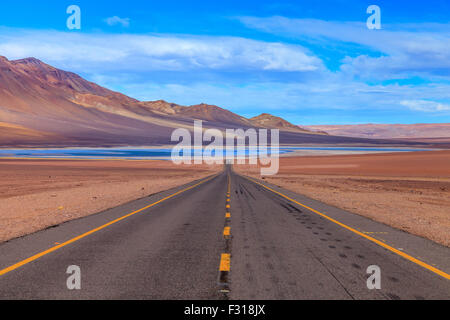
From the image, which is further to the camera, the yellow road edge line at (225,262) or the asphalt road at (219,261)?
the yellow road edge line at (225,262)

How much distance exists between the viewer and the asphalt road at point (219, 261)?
614 cm

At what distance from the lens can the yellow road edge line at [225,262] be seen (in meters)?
7.34

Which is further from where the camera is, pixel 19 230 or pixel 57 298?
pixel 19 230

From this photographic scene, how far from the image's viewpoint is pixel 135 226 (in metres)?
12.4

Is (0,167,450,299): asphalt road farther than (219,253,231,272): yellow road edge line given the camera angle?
No

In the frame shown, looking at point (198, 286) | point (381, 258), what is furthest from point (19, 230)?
point (381, 258)

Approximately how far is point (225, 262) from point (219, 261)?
15cm

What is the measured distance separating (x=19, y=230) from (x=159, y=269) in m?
6.58

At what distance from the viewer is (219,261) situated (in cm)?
796

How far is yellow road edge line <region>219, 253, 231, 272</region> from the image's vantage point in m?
7.34

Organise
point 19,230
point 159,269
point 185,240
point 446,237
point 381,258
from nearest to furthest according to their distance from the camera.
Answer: point 159,269 < point 381,258 < point 185,240 < point 446,237 < point 19,230

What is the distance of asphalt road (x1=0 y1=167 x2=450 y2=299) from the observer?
20.1ft
